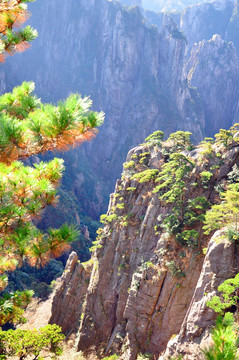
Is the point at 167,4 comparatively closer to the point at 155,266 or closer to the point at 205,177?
the point at 205,177

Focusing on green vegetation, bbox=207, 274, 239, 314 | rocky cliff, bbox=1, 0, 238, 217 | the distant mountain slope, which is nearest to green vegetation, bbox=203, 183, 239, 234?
green vegetation, bbox=207, 274, 239, 314

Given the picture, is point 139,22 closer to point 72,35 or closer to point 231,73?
point 72,35

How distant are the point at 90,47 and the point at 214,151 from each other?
70.8 m

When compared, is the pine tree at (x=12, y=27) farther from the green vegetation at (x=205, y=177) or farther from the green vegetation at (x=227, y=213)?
the green vegetation at (x=205, y=177)

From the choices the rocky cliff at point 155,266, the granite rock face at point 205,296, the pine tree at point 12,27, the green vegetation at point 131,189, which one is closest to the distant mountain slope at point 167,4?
the rocky cliff at point 155,266

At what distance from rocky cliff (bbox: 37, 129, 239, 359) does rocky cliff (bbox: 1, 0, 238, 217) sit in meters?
47.4

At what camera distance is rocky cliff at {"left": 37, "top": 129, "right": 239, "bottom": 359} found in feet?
35.4

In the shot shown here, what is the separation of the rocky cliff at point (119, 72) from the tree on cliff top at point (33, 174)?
62886mm

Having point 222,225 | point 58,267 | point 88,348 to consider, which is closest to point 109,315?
point 88,348

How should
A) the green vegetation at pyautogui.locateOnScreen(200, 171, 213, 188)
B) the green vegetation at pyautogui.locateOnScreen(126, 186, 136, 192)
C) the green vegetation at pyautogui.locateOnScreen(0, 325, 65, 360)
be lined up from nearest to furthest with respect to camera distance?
the green vegetation at pyautogui.locateOnScreen(0, 325, 65, 360) → the green vegetation at pyautogui.locateOnScreen(200, 171, 213, 188) → the green vegetation at pyautogui.locateOnScreen(126, 186, 136, 192)

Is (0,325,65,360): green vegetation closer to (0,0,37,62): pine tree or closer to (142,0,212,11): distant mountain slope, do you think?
(0,0,37,62): pine tree

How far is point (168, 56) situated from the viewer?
72.9 m

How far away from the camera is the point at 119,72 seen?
71.6m

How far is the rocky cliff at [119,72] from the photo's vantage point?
228ft
